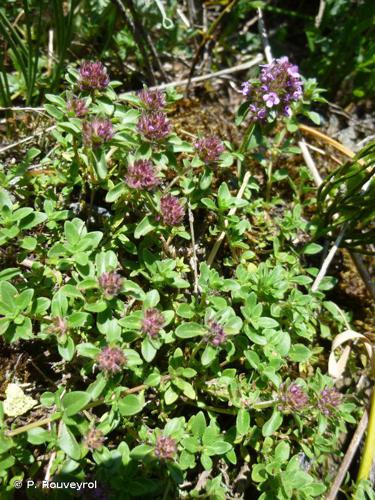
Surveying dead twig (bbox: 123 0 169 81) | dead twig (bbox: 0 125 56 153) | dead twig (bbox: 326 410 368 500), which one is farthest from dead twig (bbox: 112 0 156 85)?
dead twig (bbox: 326 410 368 500)

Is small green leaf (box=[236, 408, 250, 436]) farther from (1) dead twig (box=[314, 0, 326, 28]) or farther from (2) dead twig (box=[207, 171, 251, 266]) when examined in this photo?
(1) dead twig (box=[314, 0, 326, 28])

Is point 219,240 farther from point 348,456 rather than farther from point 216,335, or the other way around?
point 348,456

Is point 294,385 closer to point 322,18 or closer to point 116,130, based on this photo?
point 116,130

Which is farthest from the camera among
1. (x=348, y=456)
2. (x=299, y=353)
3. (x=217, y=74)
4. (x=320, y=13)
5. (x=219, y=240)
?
(x=320, y=13)

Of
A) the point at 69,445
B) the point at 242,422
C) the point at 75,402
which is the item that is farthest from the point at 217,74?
the point at 69,445

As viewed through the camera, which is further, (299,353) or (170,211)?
(299,353)

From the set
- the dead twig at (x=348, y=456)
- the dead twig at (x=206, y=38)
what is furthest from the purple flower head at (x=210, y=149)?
the dead twig at (x=348, y=456)

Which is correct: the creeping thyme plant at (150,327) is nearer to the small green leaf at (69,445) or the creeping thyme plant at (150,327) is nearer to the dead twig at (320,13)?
the small green leaf at (69,445)

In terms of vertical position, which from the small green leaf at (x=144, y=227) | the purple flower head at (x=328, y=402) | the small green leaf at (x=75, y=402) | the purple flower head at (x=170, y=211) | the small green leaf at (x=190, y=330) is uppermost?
the purple flower head at (x=170, y=211)
